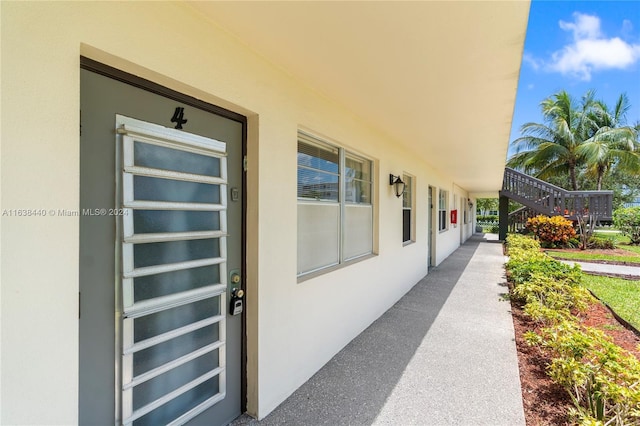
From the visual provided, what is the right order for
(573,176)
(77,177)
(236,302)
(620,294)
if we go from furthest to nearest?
(573,176)
(620,294)
(236,302)
(77,177)

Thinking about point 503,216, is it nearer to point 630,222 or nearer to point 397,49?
point 630,222

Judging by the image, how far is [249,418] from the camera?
224 cm

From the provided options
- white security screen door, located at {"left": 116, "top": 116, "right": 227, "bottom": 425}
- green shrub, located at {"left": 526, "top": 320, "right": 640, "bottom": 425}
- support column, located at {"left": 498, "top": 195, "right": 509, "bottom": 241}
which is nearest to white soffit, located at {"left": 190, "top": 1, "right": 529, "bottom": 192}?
white security screen door, located at {"left": 116, "top": 116, "right": 227, "bottom": 425}

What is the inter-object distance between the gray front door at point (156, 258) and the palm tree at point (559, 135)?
19.3 meters

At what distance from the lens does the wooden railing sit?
39.4ft

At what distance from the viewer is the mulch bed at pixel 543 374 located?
2.29 metres

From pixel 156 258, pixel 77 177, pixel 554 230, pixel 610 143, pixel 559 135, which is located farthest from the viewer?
pixel 559 135

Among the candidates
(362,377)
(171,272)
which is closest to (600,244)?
(362,377)

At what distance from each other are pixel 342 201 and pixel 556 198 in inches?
543

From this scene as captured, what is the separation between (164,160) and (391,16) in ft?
5.13

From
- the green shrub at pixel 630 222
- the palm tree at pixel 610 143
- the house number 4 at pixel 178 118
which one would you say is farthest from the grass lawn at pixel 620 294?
the palm tree at pixel 610 143

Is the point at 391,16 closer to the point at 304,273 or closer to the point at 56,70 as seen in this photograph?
the point at 56,70

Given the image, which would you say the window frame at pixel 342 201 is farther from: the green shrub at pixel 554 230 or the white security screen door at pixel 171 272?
the green shrub at pixel 554 230

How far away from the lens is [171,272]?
5.87 feet
